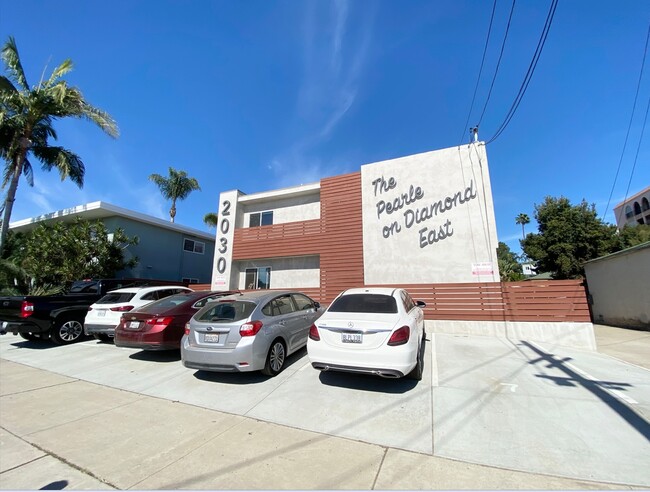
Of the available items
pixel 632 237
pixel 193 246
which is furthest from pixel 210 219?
pixel 632 237

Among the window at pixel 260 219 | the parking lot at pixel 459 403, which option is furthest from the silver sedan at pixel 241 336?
the window at pixel 260 219

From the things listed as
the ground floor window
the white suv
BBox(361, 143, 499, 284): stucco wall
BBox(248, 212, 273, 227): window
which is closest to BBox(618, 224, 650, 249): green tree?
BBox(361, 143, 499, 284): stucco wall

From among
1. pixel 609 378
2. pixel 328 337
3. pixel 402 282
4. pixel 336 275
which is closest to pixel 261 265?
pixel 336 275

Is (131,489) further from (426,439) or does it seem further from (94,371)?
(94,371)

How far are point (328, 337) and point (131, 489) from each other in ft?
9.81

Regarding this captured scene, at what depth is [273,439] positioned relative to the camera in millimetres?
3445

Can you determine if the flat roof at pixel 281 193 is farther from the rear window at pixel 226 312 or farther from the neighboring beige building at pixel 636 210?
the neighboring beige building at pixel 636 210

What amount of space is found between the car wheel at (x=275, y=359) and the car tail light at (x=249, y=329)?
0.59 metres

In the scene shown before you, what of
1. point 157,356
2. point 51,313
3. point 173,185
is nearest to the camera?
point 157,356

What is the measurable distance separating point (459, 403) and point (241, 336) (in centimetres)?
366

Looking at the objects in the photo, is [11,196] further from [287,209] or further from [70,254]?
[287,209]

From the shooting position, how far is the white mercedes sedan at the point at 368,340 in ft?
14.7

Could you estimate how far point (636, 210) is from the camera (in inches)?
1982

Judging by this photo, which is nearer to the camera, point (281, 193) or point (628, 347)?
point (628, 347)
